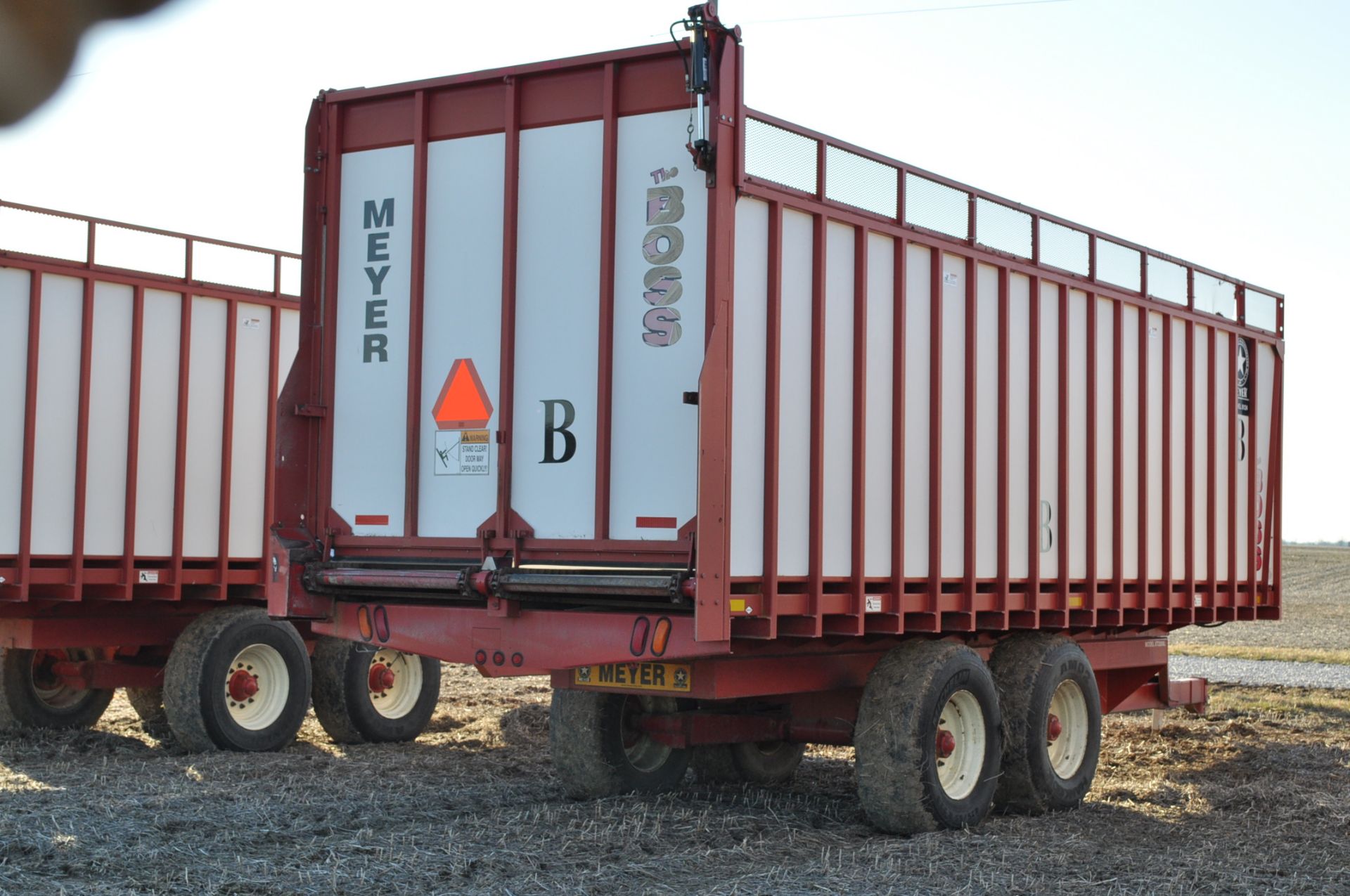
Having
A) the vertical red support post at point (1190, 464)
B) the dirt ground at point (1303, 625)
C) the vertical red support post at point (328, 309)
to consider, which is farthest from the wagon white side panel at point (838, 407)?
the dirt ground at point (1303, 625)

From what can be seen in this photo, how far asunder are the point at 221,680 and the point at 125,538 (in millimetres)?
1267

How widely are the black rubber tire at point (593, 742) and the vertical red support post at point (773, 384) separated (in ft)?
6.70

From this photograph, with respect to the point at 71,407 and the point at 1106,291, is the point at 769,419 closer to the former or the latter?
the point at 1106,291

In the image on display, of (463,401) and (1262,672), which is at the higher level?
(463,401)

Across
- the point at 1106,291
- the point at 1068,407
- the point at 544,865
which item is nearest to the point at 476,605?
the point at 544,865

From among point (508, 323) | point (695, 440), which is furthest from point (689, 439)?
point (508, 323)

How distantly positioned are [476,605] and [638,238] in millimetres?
2166

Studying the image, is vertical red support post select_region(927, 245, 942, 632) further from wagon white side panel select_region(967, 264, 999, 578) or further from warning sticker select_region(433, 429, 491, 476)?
warning sticker select_region(433, 429, 491, 476)

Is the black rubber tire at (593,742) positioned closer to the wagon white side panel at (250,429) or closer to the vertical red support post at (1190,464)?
the wagon white side panel at (250,429)

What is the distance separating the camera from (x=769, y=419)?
770 centimetres

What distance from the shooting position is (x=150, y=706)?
12.8 m

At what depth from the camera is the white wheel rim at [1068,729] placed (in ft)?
32.6

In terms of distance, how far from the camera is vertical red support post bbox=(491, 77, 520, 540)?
8148 millimetres

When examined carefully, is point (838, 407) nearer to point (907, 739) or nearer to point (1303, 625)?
point (907, 739)
